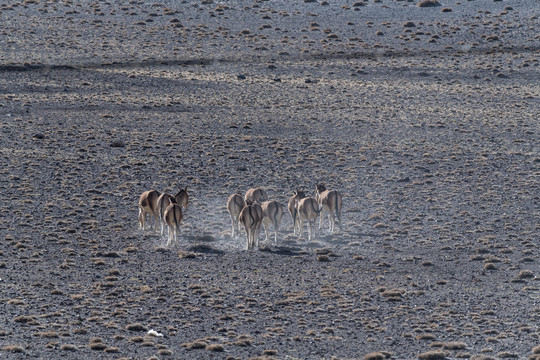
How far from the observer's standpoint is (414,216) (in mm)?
27422

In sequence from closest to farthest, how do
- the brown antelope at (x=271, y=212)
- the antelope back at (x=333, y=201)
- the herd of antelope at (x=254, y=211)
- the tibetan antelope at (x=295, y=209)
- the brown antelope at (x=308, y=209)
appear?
1. the herd of antelope at (x=254, y=211)
2. the brown antelope at (x=271, y=212)
3. the brown antelope at (x=308, y=209)
4. the tibetan antelope at (x=295, y=209)
5. the antelope back at (x=333, y=201)

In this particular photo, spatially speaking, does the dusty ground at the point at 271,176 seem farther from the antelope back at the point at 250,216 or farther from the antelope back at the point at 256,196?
the antelope back at the point at 256,196

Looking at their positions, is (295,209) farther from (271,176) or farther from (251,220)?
(271,176)

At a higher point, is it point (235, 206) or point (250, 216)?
point (250, 216)

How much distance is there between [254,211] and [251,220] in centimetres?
24

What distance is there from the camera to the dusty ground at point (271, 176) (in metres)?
18.3

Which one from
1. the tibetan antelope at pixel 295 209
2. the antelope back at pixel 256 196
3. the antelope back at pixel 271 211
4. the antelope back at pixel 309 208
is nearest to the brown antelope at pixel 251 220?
the antelope back at pixel 271 211

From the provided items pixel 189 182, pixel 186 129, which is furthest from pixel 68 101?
pixel 189 182

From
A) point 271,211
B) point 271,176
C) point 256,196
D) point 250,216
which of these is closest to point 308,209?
point 271,211

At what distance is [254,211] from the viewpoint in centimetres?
2278

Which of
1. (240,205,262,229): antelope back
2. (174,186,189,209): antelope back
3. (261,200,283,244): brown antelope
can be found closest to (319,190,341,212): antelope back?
(261,200,283,244): brown antelope

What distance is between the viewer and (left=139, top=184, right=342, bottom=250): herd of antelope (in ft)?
75.8

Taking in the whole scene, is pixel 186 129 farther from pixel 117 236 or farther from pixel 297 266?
pixel 297 266

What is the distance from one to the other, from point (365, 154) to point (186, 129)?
8.64 meters
